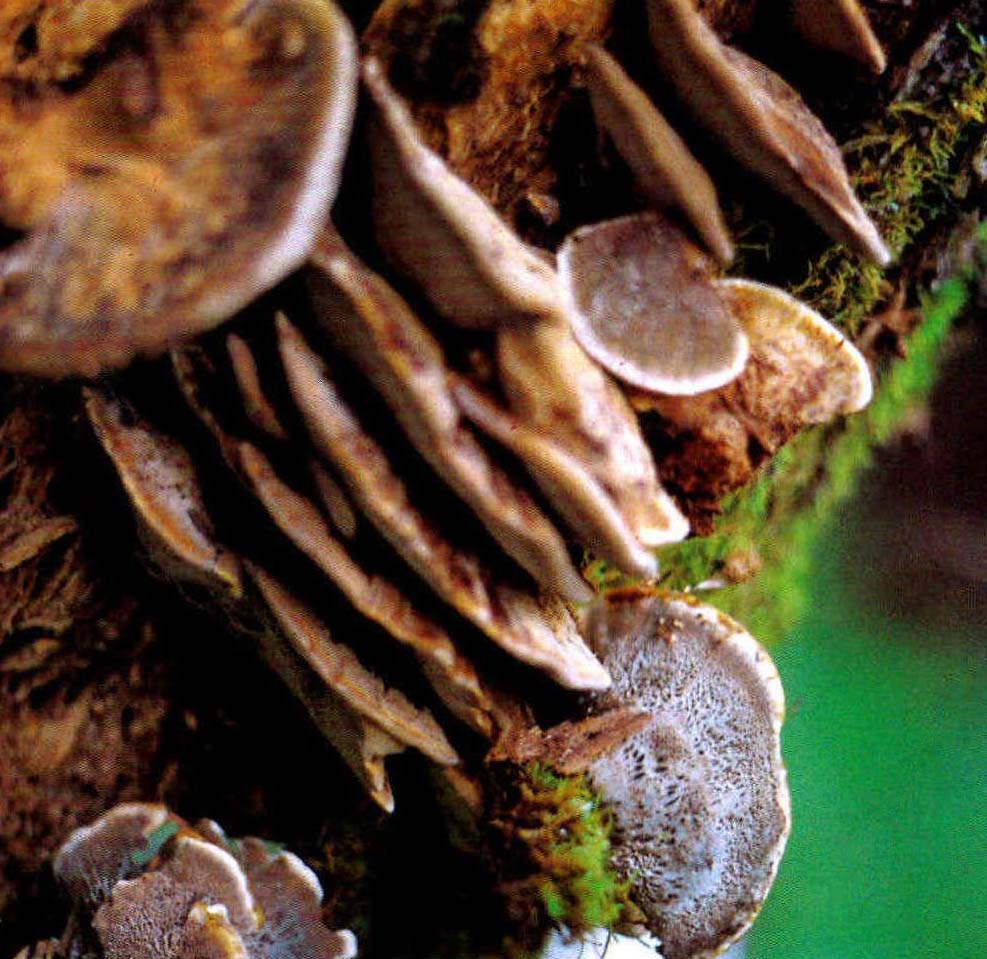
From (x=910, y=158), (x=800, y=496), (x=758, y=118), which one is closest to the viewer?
(x=758, y=118)

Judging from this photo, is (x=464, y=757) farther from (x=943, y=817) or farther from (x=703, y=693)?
(x=943, y=817)

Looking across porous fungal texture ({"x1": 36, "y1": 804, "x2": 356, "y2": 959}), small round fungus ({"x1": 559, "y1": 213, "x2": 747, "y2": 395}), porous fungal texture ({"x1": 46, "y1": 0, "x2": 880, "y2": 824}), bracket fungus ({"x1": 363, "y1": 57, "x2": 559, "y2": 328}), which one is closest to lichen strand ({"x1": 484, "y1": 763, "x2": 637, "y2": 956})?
porous fungal texture ({"x1": 46, "y1": 0, "x2": 880, "y2": 824})

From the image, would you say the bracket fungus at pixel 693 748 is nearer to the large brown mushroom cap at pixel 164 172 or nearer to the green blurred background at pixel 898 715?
the large brown mushroom cap at pixel 164 172

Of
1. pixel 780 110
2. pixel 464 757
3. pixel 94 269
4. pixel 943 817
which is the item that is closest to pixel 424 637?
pixel 464 757

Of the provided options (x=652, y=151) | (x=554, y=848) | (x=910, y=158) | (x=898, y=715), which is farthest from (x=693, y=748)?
(x=898, y=715)

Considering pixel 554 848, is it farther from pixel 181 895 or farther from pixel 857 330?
pixel 857 330

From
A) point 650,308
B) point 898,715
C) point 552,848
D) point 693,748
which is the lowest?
point 898,715

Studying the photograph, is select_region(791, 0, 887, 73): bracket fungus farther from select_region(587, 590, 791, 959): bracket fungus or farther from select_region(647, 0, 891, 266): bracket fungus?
select_region(587, 590, 791, 959): bracket fungus
